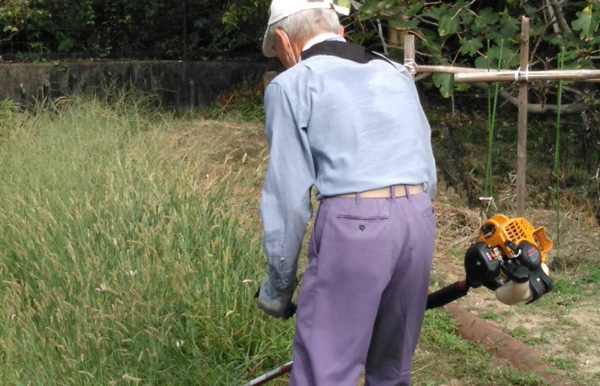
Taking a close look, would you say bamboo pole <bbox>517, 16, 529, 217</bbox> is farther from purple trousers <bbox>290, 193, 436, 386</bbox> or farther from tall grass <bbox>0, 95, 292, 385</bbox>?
purple trousers <bbox>290, 193, 436, 386</bbox>

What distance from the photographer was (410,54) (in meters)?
6.23

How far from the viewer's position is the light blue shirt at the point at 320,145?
112 inches

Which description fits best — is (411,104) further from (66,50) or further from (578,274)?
(66,50)

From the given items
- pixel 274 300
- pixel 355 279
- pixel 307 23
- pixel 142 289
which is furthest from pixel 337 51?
pixel 142 289

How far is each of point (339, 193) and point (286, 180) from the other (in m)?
0.16

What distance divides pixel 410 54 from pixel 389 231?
11.8ft

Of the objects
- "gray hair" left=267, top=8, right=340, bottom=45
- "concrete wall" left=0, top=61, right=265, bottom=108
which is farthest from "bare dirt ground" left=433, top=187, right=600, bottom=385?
"concrete wall" left=0, top=61, right=265, bottom=108

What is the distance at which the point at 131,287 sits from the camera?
412cm

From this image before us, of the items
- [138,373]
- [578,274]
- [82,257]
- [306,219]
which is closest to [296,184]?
[306,219]

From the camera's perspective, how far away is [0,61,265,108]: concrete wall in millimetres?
10219

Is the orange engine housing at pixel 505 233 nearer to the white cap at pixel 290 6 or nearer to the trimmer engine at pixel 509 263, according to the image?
the trimmer engine at pixel 509 263

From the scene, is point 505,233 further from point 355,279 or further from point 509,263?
point 355,279

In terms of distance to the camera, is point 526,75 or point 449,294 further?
point 526,75

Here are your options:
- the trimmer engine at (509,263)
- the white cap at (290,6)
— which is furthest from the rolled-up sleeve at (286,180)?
the trimmer engine at (509,263)
